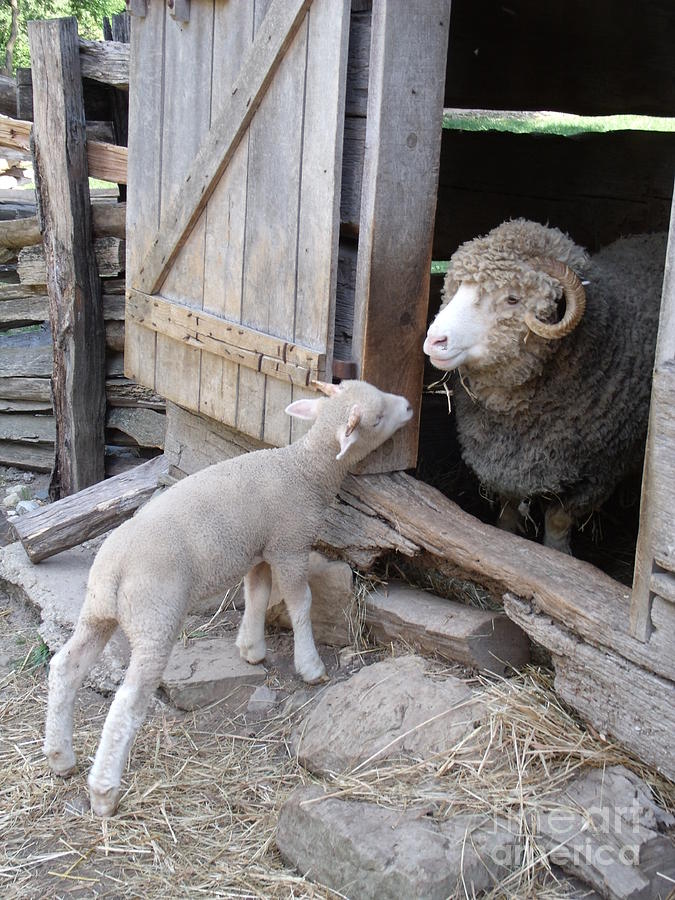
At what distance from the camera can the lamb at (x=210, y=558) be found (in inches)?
130

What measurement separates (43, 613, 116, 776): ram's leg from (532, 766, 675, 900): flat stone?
5.61ft

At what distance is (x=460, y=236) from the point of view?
6.91m

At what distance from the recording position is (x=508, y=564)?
143 inches

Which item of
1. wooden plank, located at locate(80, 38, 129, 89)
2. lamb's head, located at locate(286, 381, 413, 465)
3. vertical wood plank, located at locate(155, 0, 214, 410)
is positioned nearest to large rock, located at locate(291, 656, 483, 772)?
lamb's head, located at locate(286, 381, 413, 465)

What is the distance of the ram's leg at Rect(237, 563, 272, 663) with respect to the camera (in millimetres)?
4113

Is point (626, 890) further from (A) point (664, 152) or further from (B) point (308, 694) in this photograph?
(A) point (664, 152)

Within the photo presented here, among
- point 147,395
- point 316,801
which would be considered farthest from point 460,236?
point 316,801

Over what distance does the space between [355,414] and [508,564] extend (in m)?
0.84

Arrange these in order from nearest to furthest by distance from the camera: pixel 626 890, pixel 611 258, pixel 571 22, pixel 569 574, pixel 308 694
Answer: pixel 626 890, pixel 569 574, pixel 308 694, pixel 611 258, pixel 571 22

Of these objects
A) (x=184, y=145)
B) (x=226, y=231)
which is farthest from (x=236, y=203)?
(x=184, y=145)

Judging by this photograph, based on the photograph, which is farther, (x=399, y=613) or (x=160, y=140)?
(x=160, y=140)

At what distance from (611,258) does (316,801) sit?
324 centimetres

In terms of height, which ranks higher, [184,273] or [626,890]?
[184,273]

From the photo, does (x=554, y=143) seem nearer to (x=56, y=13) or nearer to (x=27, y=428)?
(x=27, y=428)
